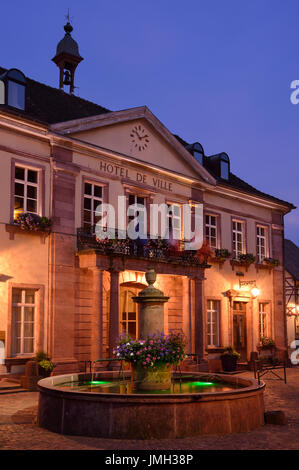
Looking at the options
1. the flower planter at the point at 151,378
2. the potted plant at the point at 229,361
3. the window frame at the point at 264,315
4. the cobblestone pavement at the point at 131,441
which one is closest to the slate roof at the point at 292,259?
the window frame at the point at 264,315

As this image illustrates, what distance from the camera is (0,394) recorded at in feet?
49.7

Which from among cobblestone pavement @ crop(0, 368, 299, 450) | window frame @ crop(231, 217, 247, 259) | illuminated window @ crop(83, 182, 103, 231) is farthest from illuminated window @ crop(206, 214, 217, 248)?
cobblestone pavement @ crop(0, 368, 299, 450)

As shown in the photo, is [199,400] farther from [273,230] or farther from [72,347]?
[273,230]

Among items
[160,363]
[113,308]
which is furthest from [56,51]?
[160,363]

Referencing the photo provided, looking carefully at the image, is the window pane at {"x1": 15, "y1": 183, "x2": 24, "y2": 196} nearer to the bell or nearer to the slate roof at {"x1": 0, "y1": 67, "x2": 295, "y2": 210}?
the slate roof at {"x1": 0, "y1": 67, "x2": 295, "y2": 210}

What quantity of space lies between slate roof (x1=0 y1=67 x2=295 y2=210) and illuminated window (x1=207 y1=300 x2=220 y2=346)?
17.3 ft

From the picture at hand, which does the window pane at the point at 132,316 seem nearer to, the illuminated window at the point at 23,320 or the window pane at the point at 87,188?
the illuminated window at the point at 23,320

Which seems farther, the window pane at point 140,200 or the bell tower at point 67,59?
the bell tower at point 67,59

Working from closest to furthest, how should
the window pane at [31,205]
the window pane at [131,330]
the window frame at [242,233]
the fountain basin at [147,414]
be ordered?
the fountain basin at [147,414] → the window pane at [31,205] → the window pane at [131,330] → the window frame at [242,233]

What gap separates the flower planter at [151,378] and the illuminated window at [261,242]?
663 inches

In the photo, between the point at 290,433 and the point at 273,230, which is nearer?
the point at 290,433

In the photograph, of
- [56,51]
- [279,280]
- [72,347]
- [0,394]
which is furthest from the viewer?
[279,280]

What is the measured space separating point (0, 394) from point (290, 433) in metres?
8.46

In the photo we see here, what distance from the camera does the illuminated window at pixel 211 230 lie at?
81.1 feet
